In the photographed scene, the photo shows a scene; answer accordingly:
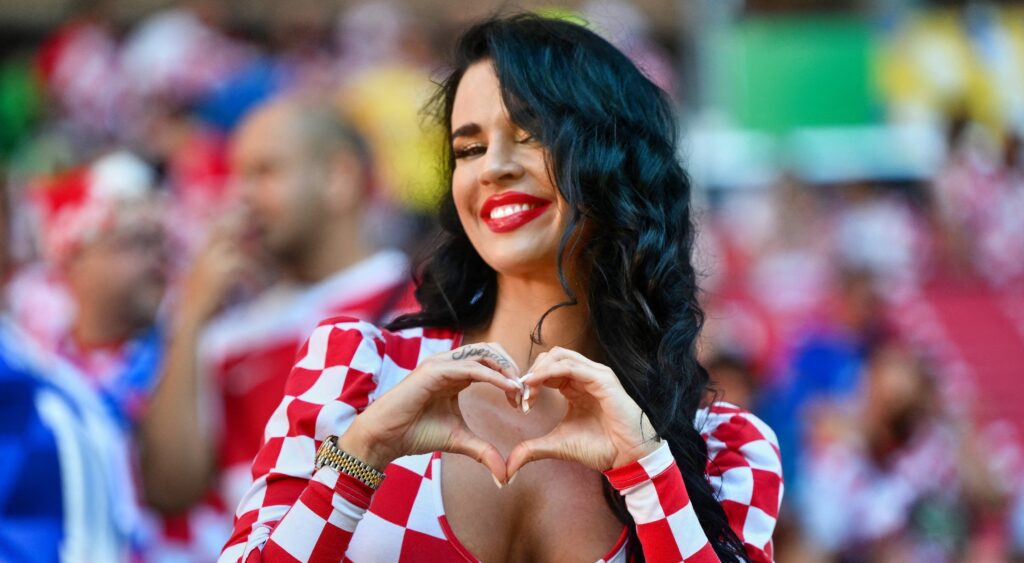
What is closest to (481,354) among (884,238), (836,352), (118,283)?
(118,283)

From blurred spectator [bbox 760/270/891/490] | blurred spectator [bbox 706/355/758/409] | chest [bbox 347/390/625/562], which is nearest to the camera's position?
chest [bbox 347/390/625/562]

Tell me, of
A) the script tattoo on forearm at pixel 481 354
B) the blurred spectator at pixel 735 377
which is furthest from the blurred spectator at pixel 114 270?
the script tattoo on forearm at pixel 481 354

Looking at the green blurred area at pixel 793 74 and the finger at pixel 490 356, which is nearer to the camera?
the finger at pixel 490 356

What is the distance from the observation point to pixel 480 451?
1881 millimetres

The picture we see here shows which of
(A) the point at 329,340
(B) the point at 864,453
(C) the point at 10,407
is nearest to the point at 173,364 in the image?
(C) the point at 10,407

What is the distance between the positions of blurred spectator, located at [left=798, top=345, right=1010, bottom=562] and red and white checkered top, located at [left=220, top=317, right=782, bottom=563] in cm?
297

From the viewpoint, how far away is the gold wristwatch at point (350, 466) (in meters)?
1.85

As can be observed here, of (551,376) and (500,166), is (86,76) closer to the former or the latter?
(500,166)

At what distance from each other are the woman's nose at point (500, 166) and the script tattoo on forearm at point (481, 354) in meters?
0.30

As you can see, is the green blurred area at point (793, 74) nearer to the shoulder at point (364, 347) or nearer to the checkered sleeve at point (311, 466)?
the shoulder at point (364, 347)

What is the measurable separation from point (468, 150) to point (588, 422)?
0.47m

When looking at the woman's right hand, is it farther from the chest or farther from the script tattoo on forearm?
the chest

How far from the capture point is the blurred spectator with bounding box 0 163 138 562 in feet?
9.56

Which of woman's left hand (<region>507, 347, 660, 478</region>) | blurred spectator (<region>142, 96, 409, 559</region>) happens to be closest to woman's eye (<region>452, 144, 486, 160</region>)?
woman's left hand (<region>507, 347, 660, 478</region>)
